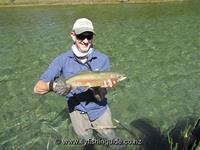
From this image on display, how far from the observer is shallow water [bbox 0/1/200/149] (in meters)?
12.0

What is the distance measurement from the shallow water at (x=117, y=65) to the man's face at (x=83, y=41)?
396cm

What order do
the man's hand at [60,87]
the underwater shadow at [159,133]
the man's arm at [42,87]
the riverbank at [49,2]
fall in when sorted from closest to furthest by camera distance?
the man's hand at [60,87] < the man's arm at [42,87] < the underwater shadow at [159,133] < the riverbank at [49,2]

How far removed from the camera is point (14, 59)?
66.9 ft

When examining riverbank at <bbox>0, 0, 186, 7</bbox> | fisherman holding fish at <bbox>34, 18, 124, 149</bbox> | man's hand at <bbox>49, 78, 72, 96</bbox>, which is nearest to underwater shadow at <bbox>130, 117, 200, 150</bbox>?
fisherman holding fish at <bbox>34, 18, 124, 149</bbox>

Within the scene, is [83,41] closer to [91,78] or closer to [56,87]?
[91,78]

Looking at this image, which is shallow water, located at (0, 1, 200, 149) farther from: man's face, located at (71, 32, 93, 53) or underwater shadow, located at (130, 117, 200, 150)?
man's face, located at (71, 32, 93, 53)

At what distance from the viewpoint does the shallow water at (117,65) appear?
12023 millimetres

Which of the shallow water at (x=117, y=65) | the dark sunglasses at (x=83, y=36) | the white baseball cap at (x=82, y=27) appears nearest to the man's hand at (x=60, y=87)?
the dark sunglasses at (x=83, y=36)

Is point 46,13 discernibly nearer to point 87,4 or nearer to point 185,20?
point 87,4

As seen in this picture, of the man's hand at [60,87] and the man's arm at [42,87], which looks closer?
the man's hand at [60,87]

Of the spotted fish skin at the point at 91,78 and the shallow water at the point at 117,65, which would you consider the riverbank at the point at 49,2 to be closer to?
the shallow water at the point at 117,65

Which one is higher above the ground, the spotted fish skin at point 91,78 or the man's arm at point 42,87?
the spotted fish skin at point 91,78

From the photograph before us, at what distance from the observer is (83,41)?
24.7ft

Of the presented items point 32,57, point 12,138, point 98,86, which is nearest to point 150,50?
point 32,57
